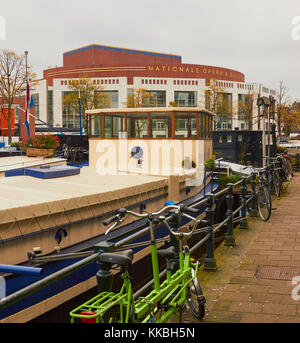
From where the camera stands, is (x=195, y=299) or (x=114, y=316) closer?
(x=114, y=316)

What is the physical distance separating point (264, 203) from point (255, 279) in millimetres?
4157

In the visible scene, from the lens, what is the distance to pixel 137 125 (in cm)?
1164

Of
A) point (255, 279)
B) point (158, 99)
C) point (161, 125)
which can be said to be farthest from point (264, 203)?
point (158, 99)

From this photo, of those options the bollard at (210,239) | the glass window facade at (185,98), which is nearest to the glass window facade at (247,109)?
the glass window facade at (185,98)

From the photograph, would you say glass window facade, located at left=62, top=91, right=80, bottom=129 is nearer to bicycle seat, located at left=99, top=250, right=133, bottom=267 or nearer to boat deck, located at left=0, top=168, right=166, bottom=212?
boat deck, located at left=0, top=168, right=166, bottom=212

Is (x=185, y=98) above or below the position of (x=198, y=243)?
above

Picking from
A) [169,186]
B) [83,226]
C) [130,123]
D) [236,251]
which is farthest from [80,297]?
[130,123]

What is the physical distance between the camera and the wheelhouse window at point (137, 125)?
11.5 m

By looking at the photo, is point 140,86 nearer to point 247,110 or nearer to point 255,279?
point 247,110

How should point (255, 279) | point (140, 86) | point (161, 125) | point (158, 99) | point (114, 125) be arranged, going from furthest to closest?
point (158, 99) → point (140, 86) → point (114, 125) → point (161, 125) → point (255, 279)

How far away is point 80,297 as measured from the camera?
577 centimetres

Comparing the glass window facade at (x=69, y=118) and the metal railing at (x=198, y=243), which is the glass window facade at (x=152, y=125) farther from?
the glass window facade at (x=69, y=118)
